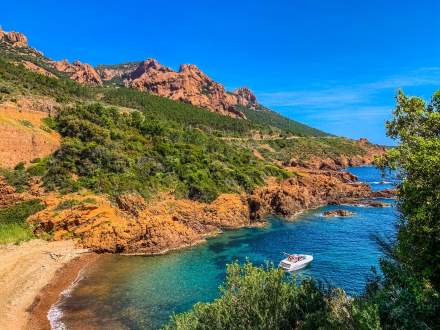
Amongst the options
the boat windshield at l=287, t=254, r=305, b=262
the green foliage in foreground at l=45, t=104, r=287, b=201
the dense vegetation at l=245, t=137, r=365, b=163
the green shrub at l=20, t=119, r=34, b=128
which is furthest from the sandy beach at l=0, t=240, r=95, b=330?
the dense vegetation at l=245, t=137, r=365, b=163

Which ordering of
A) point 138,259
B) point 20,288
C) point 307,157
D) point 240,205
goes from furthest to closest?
point 307,157 < point 240,205 < point 138,259 < point 20,288

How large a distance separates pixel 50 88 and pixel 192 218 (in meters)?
55.9

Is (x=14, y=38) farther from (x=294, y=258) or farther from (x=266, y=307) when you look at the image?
(x=266, y=307)

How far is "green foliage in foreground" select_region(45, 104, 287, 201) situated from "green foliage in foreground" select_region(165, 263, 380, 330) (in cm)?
3161

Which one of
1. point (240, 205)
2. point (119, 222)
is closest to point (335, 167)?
point (240, 205)

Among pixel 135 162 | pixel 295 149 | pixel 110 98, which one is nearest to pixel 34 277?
pixel 135 162

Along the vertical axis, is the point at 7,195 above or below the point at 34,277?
above

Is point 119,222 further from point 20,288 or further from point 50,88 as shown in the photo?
point 50,88

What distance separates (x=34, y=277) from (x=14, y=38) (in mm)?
173605

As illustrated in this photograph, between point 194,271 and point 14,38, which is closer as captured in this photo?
point 194,271

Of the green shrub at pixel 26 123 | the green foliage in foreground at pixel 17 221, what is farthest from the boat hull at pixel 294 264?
the green shrub at pixel 26 123

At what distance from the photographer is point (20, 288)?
28.3 m

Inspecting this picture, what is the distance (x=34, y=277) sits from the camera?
100.0ft

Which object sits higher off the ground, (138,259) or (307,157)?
(307,157)
